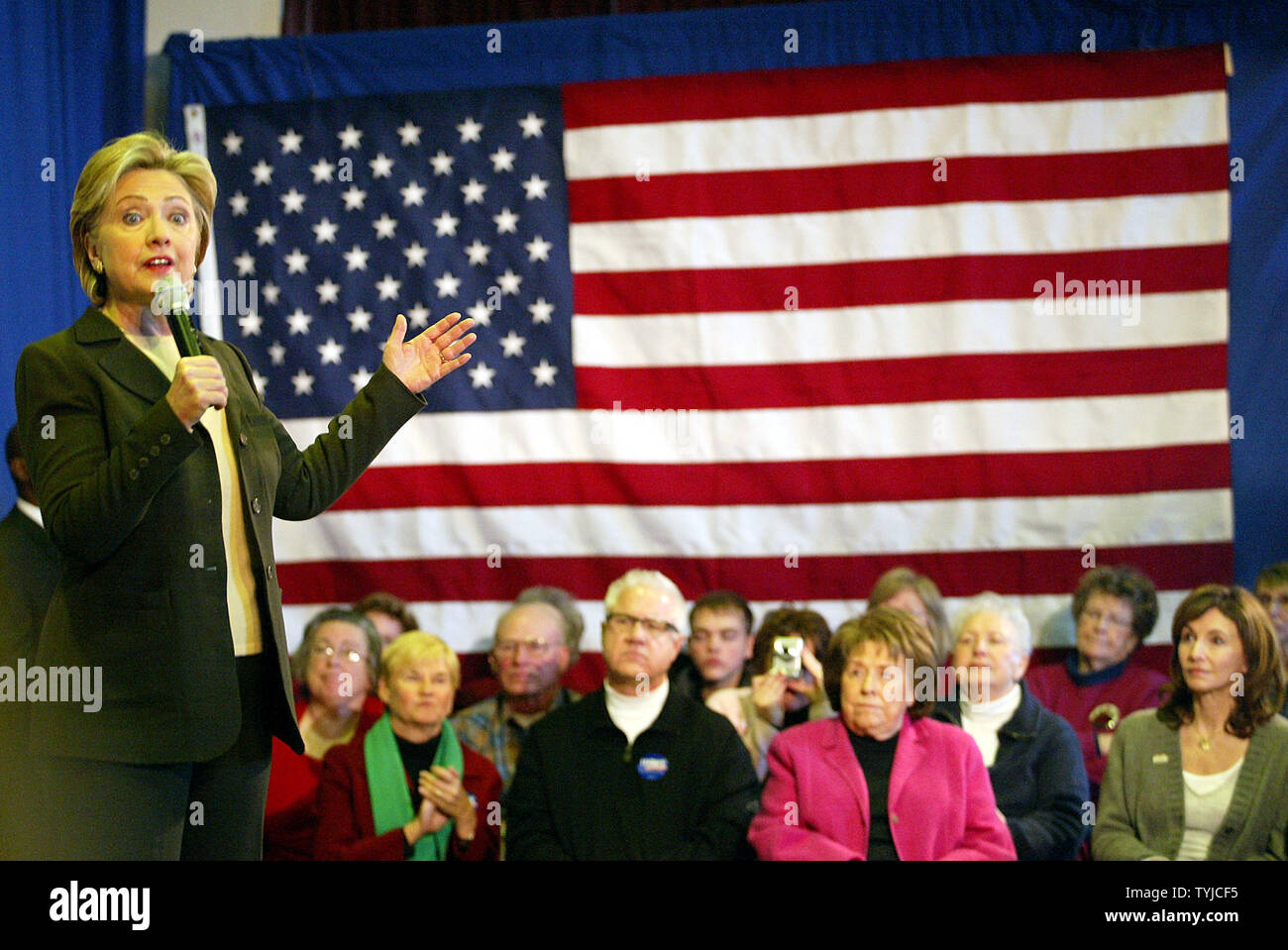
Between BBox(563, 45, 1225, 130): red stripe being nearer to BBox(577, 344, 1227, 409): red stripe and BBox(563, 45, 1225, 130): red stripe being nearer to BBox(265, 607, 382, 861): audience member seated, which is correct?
BBox(577, 344, 1227, 409): red stripe

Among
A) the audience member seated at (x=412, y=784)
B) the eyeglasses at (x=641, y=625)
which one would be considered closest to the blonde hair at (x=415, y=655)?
the audience member seated at (x=412, y=784)

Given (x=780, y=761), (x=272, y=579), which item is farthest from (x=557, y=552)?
(x=272, y=579)

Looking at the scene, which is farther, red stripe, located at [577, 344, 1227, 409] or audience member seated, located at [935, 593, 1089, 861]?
red stripe, located at [577, 344, 1227, 409]

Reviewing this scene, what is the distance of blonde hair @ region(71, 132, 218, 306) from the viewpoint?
1650 mm

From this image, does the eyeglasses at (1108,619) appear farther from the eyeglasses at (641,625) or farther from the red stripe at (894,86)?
the red stripe at (894,86)

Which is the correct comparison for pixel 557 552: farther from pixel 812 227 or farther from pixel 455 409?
pixel 812 227

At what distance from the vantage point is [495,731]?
11.9 feet

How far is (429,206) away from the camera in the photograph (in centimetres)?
446

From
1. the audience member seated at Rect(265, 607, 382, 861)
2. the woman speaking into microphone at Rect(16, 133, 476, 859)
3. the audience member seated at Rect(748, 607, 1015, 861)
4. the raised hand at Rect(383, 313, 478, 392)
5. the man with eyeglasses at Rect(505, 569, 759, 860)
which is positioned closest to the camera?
the woman speaking into microphone at Rect(16, 133, 476, 859)

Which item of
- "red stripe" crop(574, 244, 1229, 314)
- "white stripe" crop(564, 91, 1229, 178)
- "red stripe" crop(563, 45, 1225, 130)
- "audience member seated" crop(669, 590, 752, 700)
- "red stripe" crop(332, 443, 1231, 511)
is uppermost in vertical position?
"red stripe" crop(563, 45, 1225, 130)

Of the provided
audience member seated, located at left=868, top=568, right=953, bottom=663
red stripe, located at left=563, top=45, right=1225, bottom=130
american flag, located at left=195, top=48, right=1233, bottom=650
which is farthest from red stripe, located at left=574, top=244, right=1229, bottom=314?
audience member seated, located at left=868, top=568, right=953, bottom=663

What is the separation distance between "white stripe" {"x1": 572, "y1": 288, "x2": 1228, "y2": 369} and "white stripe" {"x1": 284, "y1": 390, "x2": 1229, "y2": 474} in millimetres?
180

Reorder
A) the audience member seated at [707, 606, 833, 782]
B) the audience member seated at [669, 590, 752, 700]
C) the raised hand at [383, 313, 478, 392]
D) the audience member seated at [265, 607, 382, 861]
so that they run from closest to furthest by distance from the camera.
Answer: the raised hand at [383, 313, 478, 392] → the audience member seated at [265, 607, 382, 861] → the audience member seated at [707, 606, 833, 782] → the audience member seated at [669, 590, 752, 700]

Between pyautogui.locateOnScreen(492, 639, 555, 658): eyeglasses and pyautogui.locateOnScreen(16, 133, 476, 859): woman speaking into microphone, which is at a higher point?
pyautogui.locateOnScreen(16, 133, 476, 859): woman speaking into microphone
